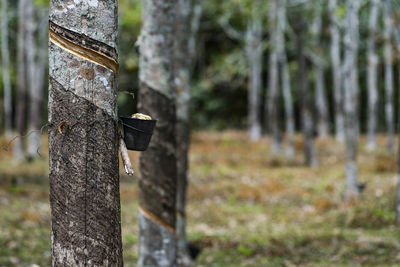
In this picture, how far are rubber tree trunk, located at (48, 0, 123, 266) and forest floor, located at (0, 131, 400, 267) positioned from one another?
14.5 feet

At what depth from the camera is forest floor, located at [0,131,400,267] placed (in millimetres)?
8023

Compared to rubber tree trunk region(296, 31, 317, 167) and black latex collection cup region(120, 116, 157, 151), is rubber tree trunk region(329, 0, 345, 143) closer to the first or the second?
rubber tree trunk region(296, 31, 317, 167)

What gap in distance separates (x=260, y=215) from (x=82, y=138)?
953cm

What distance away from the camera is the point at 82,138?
7.97 ft

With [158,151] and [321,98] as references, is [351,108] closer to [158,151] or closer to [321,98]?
[158,151]

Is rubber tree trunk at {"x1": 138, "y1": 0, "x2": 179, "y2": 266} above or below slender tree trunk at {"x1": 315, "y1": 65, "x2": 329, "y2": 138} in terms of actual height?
above

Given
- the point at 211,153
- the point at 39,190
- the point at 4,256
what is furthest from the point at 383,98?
the point at 4,256

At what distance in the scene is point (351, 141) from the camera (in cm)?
1208

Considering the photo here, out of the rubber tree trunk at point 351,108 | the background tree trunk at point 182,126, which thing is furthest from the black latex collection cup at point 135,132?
the rubber tree trunk at point 351,108

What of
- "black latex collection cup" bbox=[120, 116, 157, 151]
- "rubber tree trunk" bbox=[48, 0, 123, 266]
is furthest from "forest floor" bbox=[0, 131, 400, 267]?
"rubber tree trunk" bbox=[48, 0, 123, 266]

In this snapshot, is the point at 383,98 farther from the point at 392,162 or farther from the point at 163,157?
the point at 163,157

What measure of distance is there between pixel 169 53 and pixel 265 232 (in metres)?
5.58

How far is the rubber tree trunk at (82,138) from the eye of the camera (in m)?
2.42

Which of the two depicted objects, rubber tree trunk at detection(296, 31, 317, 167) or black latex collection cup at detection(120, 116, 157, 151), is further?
rubber tree trunk at detection(296, 31, 317, 167)
